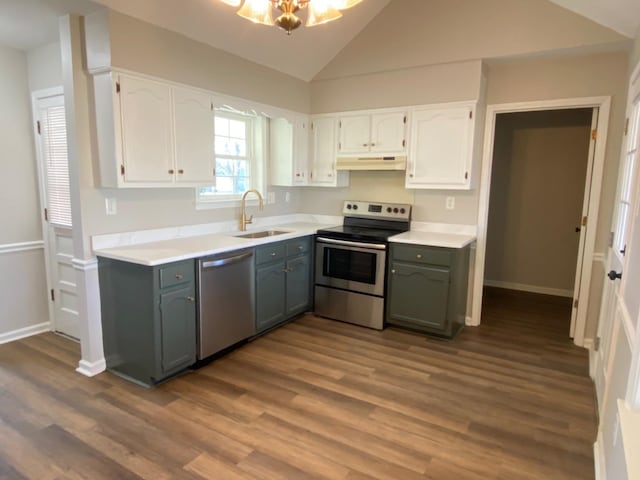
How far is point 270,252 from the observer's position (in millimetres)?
3588

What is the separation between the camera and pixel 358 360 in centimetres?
323

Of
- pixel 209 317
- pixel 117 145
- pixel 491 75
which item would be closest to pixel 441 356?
pixel 209 317

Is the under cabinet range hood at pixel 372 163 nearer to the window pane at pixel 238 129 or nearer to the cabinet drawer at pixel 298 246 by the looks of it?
the cabinet drawer at pixel 298 246

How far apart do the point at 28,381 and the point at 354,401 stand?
7.53 feet

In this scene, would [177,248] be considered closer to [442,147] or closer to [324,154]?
[324,154]

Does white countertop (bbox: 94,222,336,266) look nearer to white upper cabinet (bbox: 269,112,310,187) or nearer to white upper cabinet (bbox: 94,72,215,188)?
white upper cabinet (bbox: 94,72,215,188)

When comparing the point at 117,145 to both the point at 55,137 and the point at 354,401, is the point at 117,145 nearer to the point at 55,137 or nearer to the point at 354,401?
the point at 55,137

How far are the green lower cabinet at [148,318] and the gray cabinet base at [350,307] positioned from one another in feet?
5.12

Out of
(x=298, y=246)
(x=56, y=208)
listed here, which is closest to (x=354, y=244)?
(x=298, y=246)

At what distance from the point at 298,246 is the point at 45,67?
2645 millimetres

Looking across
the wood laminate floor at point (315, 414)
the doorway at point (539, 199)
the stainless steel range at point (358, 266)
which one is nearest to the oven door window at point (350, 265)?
the stainless steel range at point (358, 266)

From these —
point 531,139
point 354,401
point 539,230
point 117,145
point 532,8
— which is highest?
point 532,8

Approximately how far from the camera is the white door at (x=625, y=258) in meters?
1.94

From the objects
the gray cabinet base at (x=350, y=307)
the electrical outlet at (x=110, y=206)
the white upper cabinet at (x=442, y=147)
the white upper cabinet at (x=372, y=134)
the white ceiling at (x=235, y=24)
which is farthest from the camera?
the white upper cabinet at (x=372, y=134)
